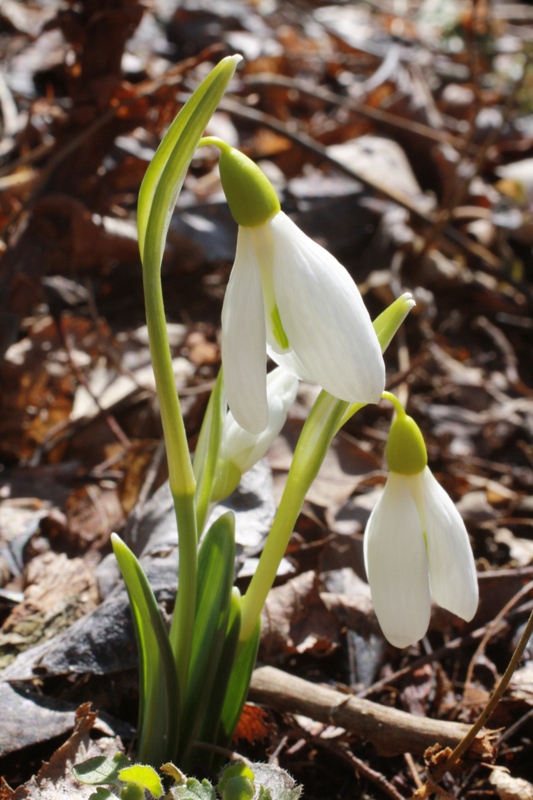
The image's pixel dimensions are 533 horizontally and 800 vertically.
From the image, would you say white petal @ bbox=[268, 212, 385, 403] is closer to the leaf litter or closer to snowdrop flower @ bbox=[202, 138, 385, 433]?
snowdrop flower @ bbox=[202, 138, 385, 433]

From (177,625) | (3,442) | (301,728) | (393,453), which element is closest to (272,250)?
(393,453)

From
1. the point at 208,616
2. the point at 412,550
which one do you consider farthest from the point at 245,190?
the point at 208,616

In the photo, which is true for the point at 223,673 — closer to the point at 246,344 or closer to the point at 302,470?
the point at 302,470

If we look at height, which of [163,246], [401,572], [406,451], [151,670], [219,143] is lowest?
[151,670]

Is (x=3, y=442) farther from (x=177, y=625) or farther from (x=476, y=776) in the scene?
(x=476, y=776)

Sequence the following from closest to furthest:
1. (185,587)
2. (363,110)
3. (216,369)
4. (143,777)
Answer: (143,777), (185,587), (216,369), (363,110)

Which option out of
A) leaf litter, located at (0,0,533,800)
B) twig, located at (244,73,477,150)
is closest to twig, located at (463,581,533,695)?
leaf litter, located at (0,0,533,800)
